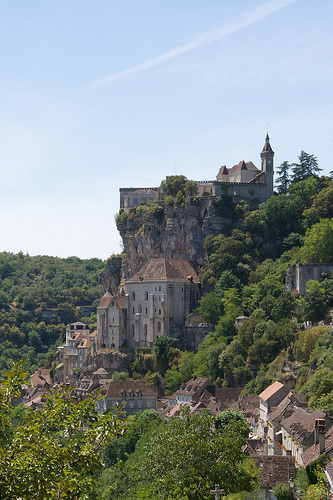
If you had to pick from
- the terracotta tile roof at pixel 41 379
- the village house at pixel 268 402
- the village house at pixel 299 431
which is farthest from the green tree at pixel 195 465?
the terracotta tile roof at pixel 41 379

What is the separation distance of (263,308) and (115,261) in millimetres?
39308

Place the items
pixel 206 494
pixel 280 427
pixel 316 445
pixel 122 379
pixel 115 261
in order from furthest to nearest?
pixel 115 261, pixel 122 379, pixel 280 427, pixel 316 445, pixel 206 494

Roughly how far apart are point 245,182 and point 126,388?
36.9 meters

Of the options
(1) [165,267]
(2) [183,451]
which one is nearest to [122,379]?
(1) [165,267]

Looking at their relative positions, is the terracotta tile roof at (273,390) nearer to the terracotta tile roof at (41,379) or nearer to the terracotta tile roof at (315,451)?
the terracotta tile roof at (315,451)

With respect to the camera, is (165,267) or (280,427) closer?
(280,427)

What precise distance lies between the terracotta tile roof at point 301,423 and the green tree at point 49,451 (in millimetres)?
30036

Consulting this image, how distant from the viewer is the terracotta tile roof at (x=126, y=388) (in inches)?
3471

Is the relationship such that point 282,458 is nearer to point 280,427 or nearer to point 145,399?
point 280,427

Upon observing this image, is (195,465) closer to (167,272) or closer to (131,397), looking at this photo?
(131,397)

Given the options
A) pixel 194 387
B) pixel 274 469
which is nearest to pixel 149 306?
pixel 194 387

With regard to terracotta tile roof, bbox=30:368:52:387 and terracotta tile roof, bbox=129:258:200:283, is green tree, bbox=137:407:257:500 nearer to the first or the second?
terracotta tile roof, bbox=129:258:200:283

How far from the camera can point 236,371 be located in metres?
85.2

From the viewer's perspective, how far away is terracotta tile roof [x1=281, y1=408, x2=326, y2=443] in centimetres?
4874
